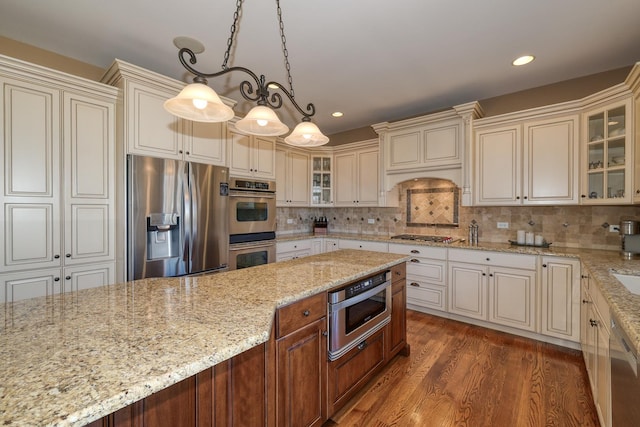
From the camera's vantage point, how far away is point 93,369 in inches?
27.0

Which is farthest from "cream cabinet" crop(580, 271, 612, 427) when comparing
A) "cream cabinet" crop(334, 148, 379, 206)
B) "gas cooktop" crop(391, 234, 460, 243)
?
"cream cabinet" crop(334, 148, 379, 206)

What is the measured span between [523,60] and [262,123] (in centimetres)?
237

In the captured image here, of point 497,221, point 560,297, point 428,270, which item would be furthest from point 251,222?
point 560,297

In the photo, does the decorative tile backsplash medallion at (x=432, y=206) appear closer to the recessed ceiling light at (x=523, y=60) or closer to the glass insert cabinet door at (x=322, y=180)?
the glass insert cabinet door at (x=322, y=180)

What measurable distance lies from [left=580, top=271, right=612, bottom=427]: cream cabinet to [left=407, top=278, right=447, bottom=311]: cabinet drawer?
1.33m

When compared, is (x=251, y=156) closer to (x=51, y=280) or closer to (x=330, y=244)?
(x=330, y=244)

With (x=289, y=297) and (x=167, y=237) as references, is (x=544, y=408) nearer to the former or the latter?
(x=289, y=297)

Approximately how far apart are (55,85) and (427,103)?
353 cm

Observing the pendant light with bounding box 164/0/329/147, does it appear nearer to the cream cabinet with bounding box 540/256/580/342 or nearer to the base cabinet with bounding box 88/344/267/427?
the base cabinet with bounding box 88/344/267/427

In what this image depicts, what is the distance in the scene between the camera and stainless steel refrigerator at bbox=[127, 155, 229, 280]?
2211 mm

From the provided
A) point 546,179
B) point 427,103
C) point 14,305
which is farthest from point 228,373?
point 427,103

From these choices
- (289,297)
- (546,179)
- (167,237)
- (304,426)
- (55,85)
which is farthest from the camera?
(546,179)

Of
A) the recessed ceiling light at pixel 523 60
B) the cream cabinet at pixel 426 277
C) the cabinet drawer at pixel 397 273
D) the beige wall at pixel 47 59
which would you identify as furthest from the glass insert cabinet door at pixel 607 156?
the beige wall at pixel 47 59

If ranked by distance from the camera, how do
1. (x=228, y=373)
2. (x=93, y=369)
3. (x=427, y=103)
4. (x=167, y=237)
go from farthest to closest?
(x=427, y=103) → (x=167, y=237) → (x=228, y=373) → (x=93, y=369)
